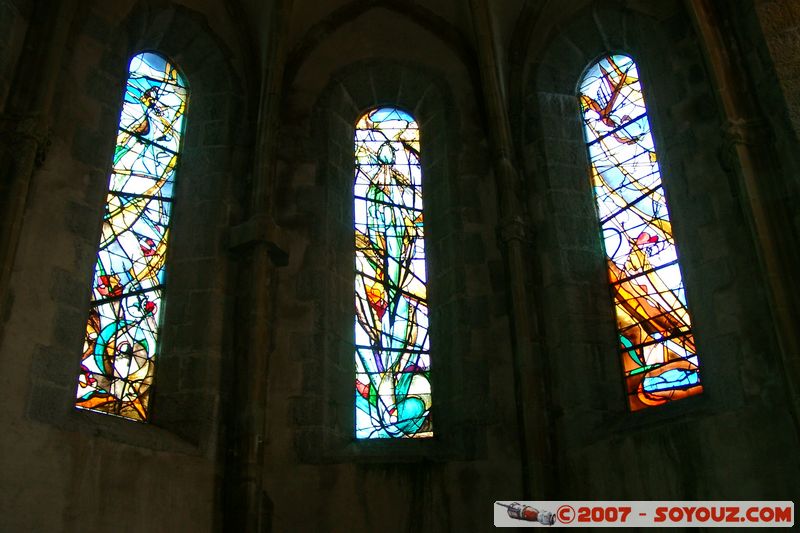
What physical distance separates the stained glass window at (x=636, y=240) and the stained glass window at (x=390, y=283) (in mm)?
1853

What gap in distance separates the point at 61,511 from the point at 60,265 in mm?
1946

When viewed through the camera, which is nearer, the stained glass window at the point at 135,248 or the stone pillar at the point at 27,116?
the stone pillar at the point at 27,116

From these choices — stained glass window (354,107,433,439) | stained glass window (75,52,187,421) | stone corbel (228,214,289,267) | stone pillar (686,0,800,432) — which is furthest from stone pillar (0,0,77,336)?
stone pillar (686,0,800,432)

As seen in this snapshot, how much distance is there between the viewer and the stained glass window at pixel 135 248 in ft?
25.9

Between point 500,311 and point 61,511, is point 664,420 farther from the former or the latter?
point 61,511

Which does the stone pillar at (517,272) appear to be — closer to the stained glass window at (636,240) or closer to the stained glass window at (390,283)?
the stained glass window at (636,240)

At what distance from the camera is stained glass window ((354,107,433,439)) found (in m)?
8.66

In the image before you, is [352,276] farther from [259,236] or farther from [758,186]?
[758,186]

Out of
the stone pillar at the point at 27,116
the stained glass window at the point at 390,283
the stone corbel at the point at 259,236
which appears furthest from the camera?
the stained glass window at the point at 390,283

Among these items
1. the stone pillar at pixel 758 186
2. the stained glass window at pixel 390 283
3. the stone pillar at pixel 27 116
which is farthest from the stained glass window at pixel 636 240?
the stone pillar at pixel 27 116

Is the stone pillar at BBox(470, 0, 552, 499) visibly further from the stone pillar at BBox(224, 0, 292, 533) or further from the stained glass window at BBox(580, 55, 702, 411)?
the stone pillar at BBox(224, 0, 292, 533)

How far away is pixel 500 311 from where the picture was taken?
8688mm

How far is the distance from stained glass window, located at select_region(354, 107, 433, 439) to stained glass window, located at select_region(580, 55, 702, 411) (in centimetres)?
185

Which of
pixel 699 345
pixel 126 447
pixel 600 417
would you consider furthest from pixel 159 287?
pixel 699 345
